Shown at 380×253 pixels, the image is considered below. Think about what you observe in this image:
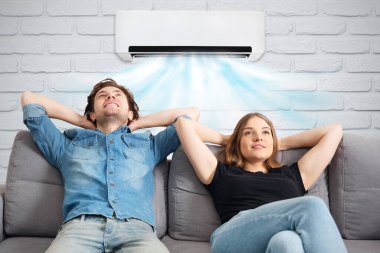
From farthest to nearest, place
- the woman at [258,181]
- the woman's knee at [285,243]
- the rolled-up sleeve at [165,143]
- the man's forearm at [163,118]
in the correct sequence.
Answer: the man's forearm at [163,118]
the rolled-up sleeve at [165,143]
the woman at [258,181]
the woman's knee at [285,243]

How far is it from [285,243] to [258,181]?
490mm

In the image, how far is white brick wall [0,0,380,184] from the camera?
2.58 m

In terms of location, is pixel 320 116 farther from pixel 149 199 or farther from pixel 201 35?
pixel 149 199

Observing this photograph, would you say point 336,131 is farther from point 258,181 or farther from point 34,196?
point 34,196

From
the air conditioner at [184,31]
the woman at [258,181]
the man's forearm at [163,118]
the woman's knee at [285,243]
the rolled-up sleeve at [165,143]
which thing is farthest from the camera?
the air conditioner at [184,31]

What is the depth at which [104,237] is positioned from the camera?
67.7 inches

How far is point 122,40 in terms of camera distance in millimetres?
2512

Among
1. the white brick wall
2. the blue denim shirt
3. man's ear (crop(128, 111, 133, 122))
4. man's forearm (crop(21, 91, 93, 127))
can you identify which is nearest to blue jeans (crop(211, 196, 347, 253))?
the blue denim shirt

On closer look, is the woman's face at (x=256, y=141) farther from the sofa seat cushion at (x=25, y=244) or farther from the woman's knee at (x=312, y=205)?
the sofa seat cushion at (x=25, y=244)

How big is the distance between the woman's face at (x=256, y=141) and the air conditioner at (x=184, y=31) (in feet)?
2.00

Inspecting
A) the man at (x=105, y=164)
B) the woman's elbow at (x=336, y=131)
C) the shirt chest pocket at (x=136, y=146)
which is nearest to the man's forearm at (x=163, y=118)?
the man at (x=105, y=164)

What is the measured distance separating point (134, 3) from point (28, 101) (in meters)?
0.82

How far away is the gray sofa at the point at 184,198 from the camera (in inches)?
77.2

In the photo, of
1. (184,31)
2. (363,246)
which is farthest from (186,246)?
(184,31)
